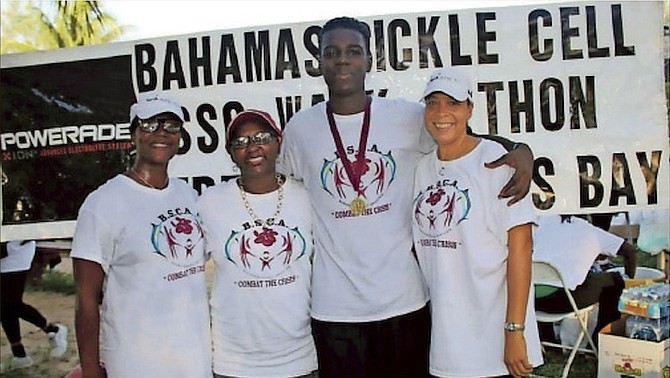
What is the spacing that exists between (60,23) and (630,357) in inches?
149

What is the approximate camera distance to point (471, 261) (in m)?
2.40

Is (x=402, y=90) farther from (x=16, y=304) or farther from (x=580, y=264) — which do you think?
(x=16, y=304)

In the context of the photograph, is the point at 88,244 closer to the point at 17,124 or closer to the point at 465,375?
the point at 465,375

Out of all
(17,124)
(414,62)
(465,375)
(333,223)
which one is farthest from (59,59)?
(465,375)

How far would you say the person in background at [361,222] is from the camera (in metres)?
2.63

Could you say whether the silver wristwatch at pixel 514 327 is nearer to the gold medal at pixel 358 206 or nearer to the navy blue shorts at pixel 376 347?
the navy blue shorts at pixel 376 347

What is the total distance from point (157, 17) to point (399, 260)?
224cm

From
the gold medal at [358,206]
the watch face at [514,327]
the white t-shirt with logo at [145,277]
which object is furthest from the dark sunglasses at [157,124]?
the watch face at [514,327]

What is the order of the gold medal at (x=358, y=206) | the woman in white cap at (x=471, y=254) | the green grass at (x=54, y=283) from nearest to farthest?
the woman in white cap at (x=471, y=254), the gold medal at (x=358, y=206), the green grass at (x=54, y=283)

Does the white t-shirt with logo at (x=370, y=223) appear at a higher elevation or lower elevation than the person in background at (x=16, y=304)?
higher

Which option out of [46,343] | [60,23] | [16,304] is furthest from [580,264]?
[46,343]

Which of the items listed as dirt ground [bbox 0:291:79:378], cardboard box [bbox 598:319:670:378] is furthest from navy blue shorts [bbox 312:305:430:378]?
dirt ground [bbox 0:291:79:378]

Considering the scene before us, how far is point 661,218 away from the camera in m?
4.97

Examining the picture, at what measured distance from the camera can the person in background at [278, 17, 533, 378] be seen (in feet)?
8.63
